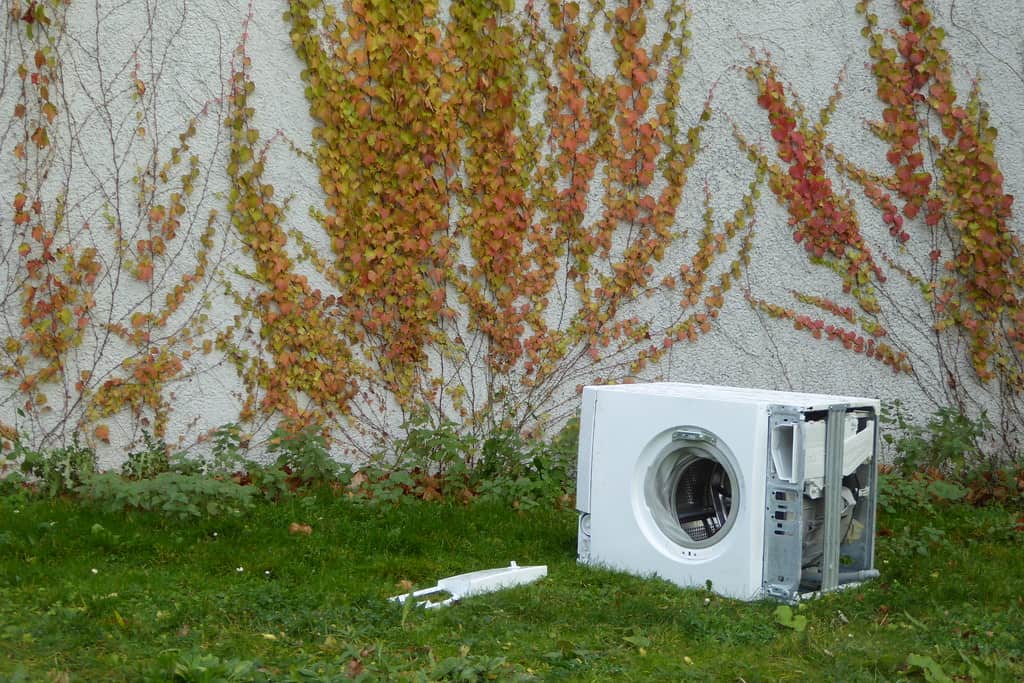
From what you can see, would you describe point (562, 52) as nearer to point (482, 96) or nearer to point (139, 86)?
point (482, 96)

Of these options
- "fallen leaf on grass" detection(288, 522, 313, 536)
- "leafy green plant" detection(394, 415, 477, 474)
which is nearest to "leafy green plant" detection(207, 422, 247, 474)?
"fallen leaf on grass" detection(288, 522, 313, 536)

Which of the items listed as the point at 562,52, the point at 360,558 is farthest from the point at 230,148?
the point at 360,558

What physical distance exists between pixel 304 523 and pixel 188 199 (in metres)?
1.73

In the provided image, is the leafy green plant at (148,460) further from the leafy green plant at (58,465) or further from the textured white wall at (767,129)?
the textured white wall at (767,129)

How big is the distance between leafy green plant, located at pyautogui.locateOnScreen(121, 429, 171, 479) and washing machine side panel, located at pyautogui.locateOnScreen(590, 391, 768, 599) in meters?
2.21

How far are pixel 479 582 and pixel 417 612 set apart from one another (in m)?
0.32

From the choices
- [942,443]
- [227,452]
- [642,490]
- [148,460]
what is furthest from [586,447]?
[942,443]

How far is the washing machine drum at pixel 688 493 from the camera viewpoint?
403 centimetres

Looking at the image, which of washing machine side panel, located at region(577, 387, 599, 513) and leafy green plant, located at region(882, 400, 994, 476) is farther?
leafy green plant, located at region(882, 400, 994, 476)

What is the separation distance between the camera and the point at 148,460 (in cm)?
533

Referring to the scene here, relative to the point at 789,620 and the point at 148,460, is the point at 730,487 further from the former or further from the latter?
the point at 148,460

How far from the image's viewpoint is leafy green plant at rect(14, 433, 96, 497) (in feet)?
16.8

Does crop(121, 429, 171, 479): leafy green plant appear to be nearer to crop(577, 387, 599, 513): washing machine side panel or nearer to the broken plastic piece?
the broken plastic piece

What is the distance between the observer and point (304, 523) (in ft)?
15.5
